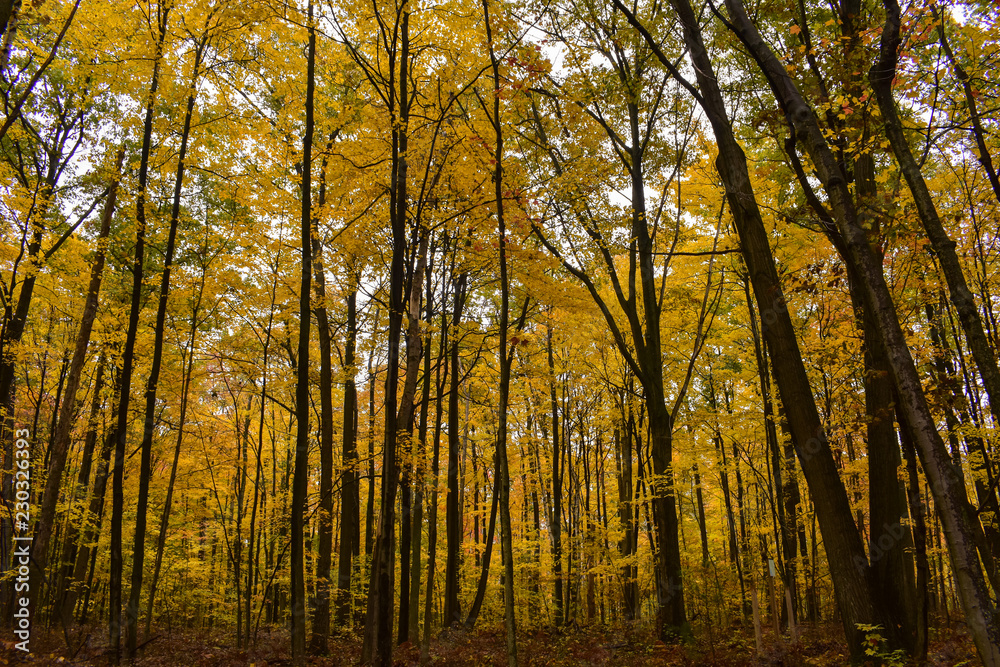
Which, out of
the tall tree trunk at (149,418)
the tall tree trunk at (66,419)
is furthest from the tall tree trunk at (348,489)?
the tall tree trunk at (66,419)

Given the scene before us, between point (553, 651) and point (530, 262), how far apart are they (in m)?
7.58

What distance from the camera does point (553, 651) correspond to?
10.2 m

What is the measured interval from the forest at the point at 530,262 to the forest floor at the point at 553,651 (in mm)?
150

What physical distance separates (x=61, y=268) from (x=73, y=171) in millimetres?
2425

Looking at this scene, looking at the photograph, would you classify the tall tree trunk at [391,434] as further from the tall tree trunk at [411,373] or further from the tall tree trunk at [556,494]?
the tall tree trunk at [556,494]

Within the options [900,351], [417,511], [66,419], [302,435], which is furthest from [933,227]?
[66,419]

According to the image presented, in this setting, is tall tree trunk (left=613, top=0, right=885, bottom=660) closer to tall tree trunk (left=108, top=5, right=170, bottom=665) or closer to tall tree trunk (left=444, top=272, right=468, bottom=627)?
tall tree trunk (left=444, top=272, right=468, bottom=627)

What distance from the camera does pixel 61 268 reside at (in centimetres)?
1158

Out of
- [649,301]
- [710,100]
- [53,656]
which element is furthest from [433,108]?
[53,656]

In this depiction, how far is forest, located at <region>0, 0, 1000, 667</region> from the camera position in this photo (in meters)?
5.06

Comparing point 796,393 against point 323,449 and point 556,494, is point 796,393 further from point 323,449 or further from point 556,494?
point 556,494

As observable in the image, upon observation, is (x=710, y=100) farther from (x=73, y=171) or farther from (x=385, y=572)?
(x=73, y=171)

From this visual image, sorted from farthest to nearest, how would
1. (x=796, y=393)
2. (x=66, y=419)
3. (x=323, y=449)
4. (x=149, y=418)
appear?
(x=323, y=449), (x=66, y=419), (x=149, y=418), (x=796, y=393)

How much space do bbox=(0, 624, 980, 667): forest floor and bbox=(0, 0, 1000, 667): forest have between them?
5.9 inches
